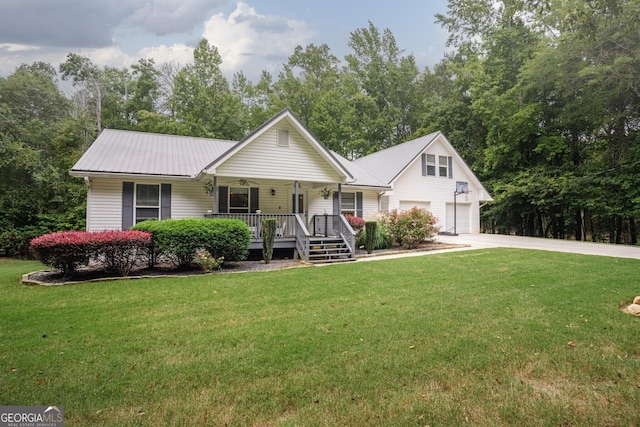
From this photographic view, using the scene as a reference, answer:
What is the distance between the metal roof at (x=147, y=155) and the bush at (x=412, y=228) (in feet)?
27.4

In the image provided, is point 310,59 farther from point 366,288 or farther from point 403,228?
point 366,288

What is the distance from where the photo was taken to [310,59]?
34438mm

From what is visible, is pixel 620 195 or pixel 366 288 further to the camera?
pixel 620 195

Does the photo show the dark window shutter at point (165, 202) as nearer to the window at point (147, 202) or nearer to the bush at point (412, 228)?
the window at point (147, 202)

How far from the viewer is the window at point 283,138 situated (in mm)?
12203

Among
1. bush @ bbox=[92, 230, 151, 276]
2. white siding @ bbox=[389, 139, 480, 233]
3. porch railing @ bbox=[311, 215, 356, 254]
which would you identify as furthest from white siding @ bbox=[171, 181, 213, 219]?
white siding @ bbox=[389, 139, 480, 233]

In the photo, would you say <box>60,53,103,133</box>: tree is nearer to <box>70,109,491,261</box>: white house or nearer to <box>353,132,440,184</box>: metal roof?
<box>70,109,491,261</box>: white house

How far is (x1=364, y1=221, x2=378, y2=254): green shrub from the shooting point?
41.1 ft

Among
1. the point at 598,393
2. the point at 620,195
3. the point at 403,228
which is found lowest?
the point at 598,393

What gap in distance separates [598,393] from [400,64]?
37404 mm

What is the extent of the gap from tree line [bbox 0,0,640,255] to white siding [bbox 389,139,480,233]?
7.78 feet

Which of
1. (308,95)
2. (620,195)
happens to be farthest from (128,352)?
(308,95)

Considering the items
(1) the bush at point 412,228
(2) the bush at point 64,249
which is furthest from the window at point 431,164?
(2) the bush at point 64,249

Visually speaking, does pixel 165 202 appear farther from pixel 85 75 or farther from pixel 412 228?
pixel 85 75
